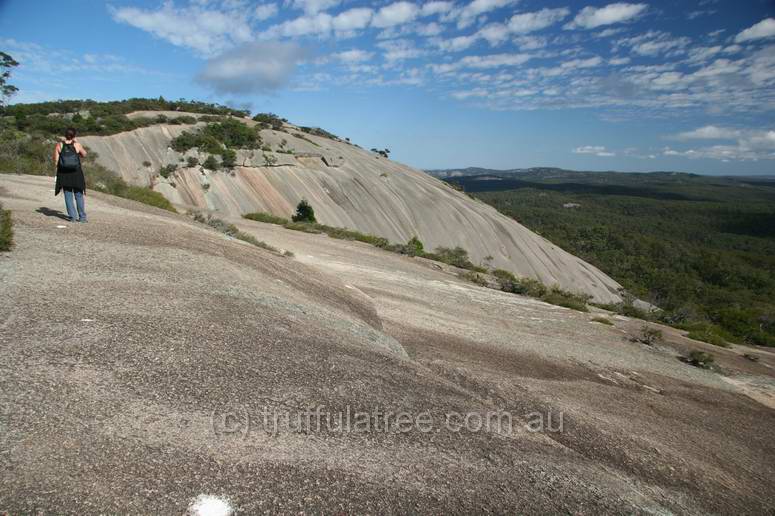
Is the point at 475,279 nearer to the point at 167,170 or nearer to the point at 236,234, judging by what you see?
the point at 236,234

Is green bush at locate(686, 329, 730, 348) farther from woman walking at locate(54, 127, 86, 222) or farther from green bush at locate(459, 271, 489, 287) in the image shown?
woman walking at locate(54, 127, 86, 222)

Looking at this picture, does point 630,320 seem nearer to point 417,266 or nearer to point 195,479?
point 417,266

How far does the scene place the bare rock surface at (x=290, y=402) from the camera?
3619 mm

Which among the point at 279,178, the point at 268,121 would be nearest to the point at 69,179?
the point at 279,178

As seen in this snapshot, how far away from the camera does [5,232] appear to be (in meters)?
7.59

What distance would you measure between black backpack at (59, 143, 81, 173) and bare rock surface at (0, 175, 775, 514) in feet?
3.95

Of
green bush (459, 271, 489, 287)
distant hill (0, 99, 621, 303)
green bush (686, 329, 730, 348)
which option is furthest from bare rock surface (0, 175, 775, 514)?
distant hill (0, 99, 621, 303)

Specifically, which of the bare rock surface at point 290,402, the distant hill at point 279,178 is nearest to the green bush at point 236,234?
the bare rock surface at point 290,402

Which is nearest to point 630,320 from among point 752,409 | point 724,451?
point 752,409

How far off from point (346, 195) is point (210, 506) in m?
38.7

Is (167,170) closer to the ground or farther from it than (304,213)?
farther from it

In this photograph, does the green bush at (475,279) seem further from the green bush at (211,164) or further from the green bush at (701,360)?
the green bush at (211,164)

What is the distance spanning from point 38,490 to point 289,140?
4609 centimetres

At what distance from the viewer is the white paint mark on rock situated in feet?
10.6
